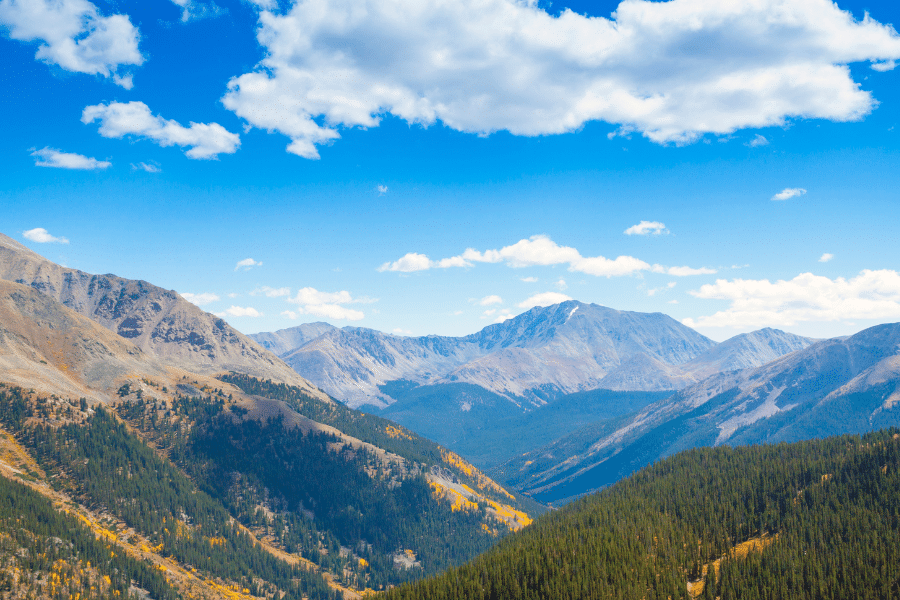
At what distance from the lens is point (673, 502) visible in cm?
13712

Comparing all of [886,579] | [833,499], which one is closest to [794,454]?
[833,499]

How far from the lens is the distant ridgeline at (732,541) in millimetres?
92000

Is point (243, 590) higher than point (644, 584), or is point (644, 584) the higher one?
point (644, 584)

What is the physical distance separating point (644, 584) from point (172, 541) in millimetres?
176150

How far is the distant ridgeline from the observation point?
92.0 meters

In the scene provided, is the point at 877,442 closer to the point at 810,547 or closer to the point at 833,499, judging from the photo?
the point at 833,499

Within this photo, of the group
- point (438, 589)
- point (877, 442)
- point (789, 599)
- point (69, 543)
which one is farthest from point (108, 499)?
point (877, 442)

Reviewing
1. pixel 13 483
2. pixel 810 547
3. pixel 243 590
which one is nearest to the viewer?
pixel 810 547

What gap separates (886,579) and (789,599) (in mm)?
15601

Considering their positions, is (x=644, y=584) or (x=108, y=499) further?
(x=108, y=499)

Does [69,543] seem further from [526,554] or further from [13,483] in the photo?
[526,554]

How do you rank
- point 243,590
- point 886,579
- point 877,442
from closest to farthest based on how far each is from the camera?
point 886,579
point 877,442
point 243,590

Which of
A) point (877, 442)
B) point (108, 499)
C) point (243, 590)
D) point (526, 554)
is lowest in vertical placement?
point (243, 590)

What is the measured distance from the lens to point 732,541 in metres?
115
